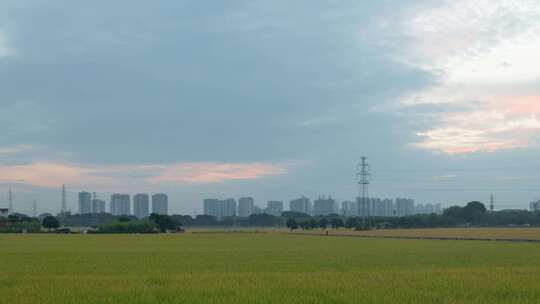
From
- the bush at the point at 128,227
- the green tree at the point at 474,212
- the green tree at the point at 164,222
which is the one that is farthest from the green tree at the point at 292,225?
the green tree at the point at 474,212

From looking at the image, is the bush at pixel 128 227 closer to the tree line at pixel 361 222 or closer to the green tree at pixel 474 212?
the tree line at pixel 361 222

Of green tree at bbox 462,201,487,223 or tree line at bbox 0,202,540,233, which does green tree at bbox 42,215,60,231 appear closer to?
tree line at bbox 0,202,540,233

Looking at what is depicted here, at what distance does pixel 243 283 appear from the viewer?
71.4ft

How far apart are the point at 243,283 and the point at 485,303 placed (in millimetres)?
8075

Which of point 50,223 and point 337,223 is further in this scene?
point 337,223

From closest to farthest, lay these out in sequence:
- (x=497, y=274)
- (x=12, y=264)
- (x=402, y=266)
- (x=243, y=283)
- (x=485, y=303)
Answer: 1. (x=485, y=303)
2. (x=243, y=283)
3. (x=497, y=274)
4. (x=402, y=266)
5. (x=12, y=264)

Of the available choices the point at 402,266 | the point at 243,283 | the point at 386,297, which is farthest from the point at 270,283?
the point at 402,266

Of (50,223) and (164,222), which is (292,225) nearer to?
(164,222)

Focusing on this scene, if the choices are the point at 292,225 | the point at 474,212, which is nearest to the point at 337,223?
the point at 292,225

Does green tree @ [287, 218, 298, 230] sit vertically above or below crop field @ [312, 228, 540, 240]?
below

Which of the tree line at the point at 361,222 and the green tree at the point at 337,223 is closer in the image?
the tree line at the point at 361,222

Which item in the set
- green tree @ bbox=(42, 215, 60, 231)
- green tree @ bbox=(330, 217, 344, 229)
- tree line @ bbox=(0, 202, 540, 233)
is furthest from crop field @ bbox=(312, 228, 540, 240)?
green tree @ bbox=(42, 215, 60, 231)

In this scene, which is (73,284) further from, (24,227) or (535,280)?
(24,227)

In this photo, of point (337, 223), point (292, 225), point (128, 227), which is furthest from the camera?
point (337, 223)
